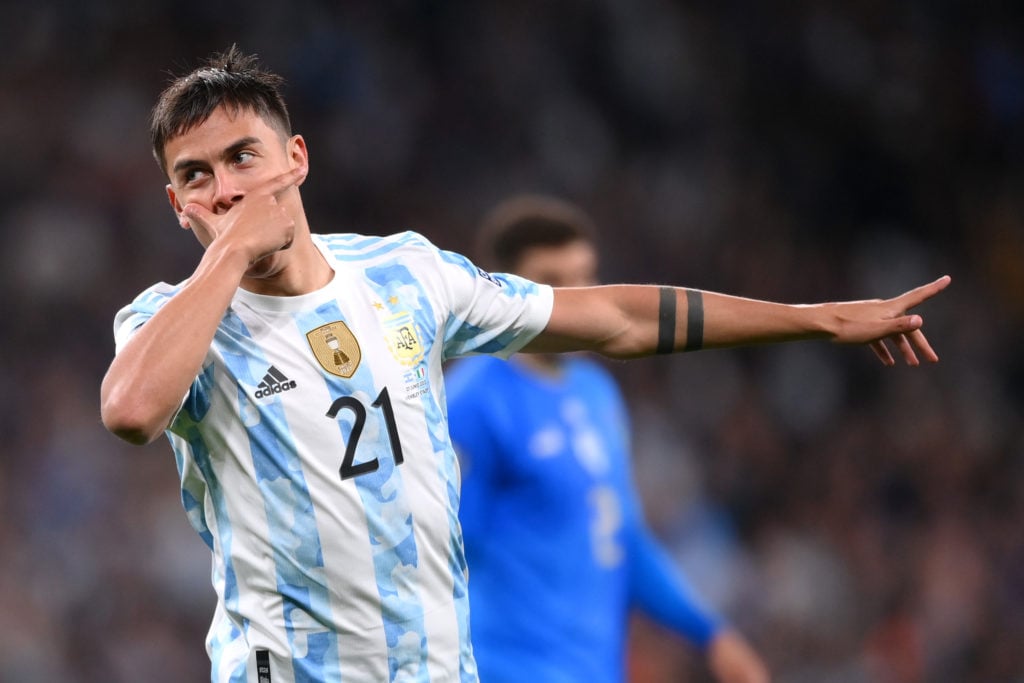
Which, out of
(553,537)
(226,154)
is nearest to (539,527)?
(553,537)

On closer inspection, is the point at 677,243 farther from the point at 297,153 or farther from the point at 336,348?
the point at 336,348

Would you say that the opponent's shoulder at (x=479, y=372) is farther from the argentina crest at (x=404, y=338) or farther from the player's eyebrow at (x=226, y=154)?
the player's eyebrow at (x=226, y=154)

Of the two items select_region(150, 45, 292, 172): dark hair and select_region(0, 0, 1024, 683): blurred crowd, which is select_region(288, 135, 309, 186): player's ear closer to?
select_region(150, 45, 292, 172): dark hair

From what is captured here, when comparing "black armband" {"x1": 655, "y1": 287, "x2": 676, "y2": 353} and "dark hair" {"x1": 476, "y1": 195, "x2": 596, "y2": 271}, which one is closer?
"black armband" {"x1": 655, "y1": 287, "x2": 676, "y2": 353}

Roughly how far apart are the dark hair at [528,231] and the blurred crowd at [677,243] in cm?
351

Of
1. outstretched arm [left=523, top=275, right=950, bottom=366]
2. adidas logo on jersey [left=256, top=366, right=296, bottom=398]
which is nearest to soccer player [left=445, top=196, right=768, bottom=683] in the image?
outstretched arm [left=523, top=275, right=950, bottom=366]

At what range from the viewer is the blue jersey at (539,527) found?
192 inches

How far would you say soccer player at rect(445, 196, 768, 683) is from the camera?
16.0 ft

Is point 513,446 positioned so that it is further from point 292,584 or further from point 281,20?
point 281,20

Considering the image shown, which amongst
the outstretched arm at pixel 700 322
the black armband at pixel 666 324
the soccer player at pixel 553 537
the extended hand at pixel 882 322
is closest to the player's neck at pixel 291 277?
the outstretched arm at pixel 700 322

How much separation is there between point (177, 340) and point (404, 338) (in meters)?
0.60

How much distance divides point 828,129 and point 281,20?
4.47m

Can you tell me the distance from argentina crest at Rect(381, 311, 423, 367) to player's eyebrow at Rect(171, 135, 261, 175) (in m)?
0.47

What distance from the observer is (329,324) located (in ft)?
9.89
